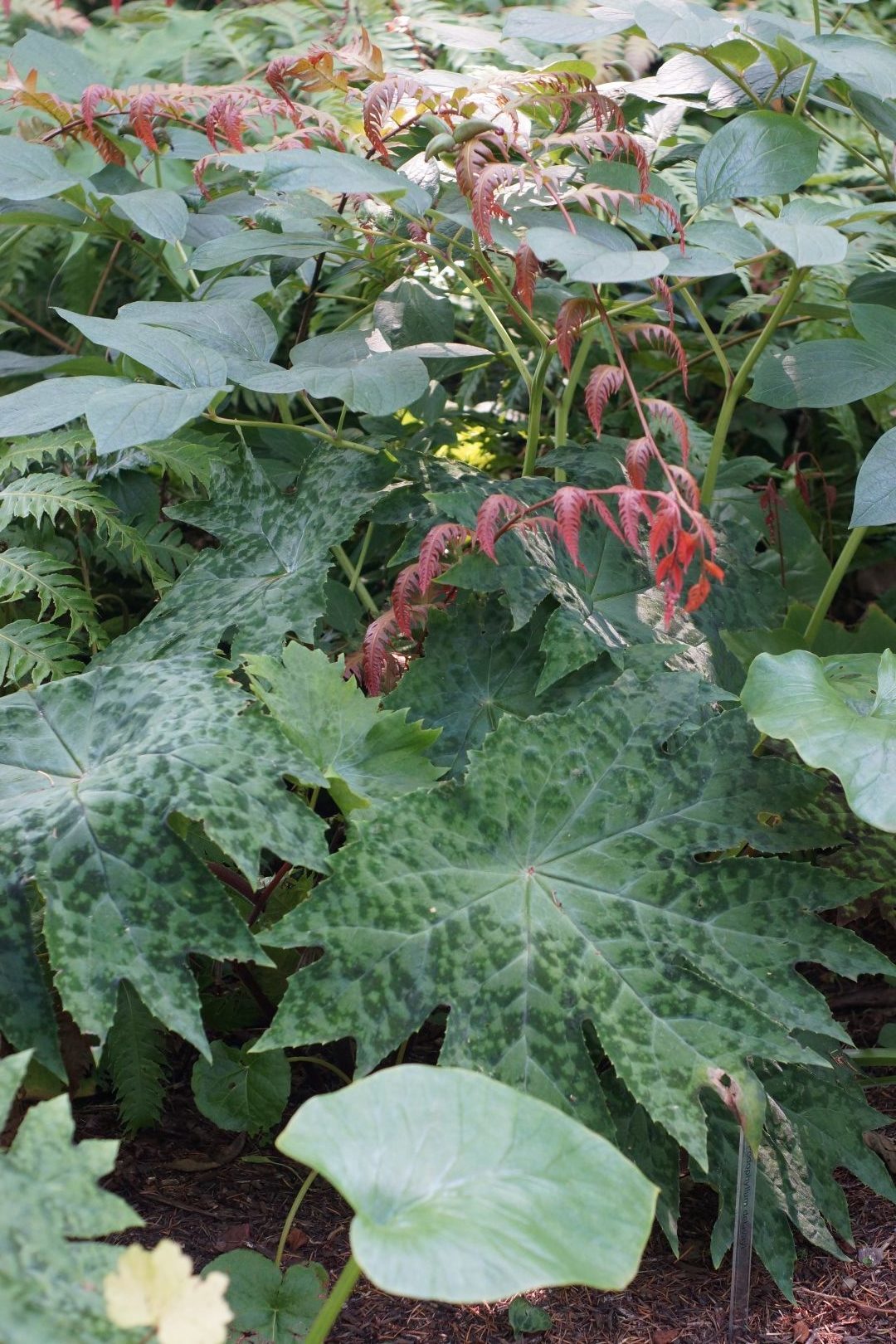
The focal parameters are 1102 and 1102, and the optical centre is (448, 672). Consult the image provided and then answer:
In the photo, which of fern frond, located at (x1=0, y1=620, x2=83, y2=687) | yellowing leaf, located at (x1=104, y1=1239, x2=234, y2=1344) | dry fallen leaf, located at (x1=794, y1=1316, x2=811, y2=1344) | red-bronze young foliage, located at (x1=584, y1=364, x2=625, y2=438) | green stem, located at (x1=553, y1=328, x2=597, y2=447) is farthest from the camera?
green stem, located at (x1=553, y1=328, x2=597, y2=447)

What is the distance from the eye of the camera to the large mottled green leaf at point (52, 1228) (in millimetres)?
612

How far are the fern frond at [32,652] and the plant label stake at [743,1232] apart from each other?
2.86 feet

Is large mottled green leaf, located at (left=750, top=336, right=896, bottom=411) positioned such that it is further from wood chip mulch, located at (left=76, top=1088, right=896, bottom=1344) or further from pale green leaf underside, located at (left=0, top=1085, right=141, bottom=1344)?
pale green leaf underside, located at (left=0, top=1085, right=141, bottom=1344)

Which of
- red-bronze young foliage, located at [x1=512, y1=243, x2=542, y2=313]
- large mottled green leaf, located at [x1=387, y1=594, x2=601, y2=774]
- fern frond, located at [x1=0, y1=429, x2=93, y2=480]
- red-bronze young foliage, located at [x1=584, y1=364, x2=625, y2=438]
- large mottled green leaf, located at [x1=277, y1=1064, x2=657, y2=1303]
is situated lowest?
large mottled green leaf, located at [x1=387, y1=594, x2=601, y2=774]

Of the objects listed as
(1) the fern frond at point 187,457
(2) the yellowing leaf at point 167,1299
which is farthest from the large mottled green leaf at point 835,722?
(1) the fern frond at point 187,457

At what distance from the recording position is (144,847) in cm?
93

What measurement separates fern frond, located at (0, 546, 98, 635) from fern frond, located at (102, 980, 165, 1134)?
→ 18.0 inches

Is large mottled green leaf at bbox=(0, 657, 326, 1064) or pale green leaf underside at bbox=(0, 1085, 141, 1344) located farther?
large mottled green leaf at bbox=(0, 657, 326, 1064)

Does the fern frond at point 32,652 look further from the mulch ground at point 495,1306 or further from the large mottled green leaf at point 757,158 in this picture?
the large mottled green leaf at point 757,158

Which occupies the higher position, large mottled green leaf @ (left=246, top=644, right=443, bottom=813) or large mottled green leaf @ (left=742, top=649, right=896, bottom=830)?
large mottled green leaf @ (left=742, top=649, right=896, bottom=830)

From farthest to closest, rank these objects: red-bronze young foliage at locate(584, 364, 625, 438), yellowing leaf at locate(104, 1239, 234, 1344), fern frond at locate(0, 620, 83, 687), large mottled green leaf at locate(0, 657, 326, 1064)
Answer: fern frond at locate(0, 620, 83, 687) → red-bronze young foliage at locate(584, 364, 625, 438) → large mottled green leaf at locate(0, 657, 326, 1064) → yellowing leaf at locate(104, 1239, 234, 1344)

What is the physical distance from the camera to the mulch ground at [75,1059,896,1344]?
101 centimetres

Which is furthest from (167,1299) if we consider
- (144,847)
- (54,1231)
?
(144,847)

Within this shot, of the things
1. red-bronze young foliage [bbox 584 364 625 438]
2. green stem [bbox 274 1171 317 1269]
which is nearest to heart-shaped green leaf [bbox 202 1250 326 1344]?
green stem [bbox 274 1171 317 1269]
